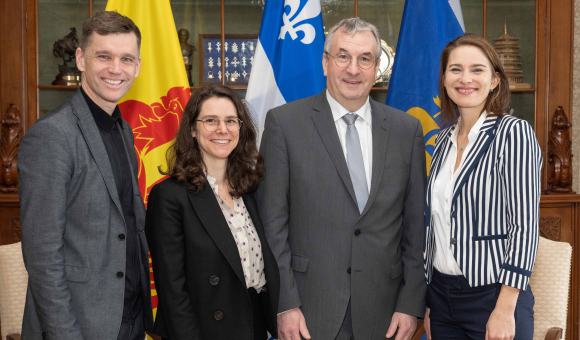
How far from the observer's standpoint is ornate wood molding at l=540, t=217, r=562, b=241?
10.6 feet

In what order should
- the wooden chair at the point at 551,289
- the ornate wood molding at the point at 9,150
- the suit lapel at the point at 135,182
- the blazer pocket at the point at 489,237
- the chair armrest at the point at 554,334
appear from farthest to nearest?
the ornate wood molding at the point at 9,150
the wooden chair at the point at 551,289
the chair armrest at the point at 554,334
the suit lapel at the point at 135,182
the blazer pocket at the point at 489,237

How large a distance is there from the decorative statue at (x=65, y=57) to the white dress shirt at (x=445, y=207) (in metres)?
2.60

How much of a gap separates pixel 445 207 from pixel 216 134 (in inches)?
36.4

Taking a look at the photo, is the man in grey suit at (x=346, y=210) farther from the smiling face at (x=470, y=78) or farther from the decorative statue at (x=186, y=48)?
the decorative statue at (x=186, y=48)

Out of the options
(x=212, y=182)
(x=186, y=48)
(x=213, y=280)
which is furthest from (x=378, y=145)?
(x=186, y=48)

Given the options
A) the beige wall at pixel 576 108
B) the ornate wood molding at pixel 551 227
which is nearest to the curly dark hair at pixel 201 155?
the ornate wood molding at pixel 551 227

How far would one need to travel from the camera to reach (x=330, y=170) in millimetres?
1869

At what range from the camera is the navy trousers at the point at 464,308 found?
165cm

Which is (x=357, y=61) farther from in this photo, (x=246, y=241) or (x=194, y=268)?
(x=194, y=268)

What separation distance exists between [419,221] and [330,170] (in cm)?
45

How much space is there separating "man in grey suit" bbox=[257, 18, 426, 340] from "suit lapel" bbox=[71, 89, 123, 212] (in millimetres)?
594

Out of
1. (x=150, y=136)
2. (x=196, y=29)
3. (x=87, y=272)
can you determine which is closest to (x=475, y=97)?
(x=87, y=272)

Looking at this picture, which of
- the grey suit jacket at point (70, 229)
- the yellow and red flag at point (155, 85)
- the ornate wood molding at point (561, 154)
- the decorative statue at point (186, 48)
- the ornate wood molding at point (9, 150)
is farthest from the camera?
the decorative statue at point (186, 48)

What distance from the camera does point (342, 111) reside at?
1981 mm
